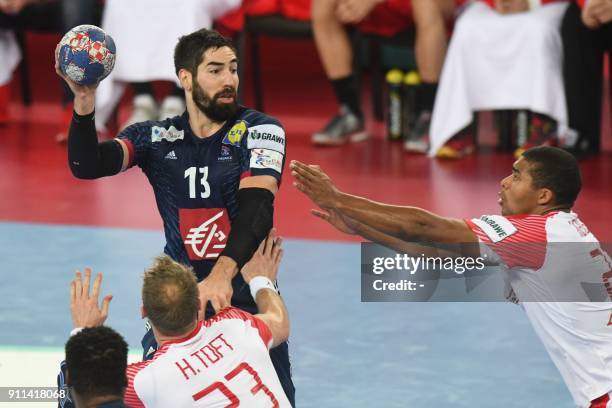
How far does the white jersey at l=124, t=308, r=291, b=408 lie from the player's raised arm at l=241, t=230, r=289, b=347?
241mm

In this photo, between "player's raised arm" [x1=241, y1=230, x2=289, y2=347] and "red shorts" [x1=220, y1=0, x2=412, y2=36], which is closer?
"player's raised arm" [x1=241, y1=230, x2=289, y2=347]

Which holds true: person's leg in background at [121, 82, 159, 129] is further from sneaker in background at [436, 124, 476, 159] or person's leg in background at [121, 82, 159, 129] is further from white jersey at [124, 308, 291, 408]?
white jersey at [124, 308, 291, 408]

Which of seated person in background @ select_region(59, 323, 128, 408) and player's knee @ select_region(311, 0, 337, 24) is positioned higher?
player's knee @ select_region(311, 0, 337, 24)

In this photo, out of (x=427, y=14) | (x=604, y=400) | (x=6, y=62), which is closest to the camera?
(x=604, y=400)

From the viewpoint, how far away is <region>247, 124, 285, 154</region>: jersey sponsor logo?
15.8ft

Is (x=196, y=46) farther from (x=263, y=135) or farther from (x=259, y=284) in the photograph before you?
(x=259, y=284)

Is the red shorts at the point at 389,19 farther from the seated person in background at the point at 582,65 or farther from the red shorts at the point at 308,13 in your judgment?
the seated person in background at the point at 582,65

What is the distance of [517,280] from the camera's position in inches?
192

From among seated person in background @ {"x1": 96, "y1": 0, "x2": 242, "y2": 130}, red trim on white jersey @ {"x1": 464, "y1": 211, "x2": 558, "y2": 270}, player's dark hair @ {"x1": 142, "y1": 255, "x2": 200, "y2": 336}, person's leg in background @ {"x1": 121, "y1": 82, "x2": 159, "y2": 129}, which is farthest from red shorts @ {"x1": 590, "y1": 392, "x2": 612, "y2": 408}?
person's leg in background @ {"x1": 121, "y1": 82, "x2": 159, "y2": 129}

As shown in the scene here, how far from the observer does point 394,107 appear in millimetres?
10688

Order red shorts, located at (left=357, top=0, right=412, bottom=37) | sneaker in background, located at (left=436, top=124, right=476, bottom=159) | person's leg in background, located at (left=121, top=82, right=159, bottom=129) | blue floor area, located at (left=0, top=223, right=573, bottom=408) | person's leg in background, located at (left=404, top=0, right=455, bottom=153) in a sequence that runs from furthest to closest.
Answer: person's leg in background, located at (left=121, top=82, right=159, bottom=129)
red shorts, located at (left=357, top=0, right=412, bottom=37)
sneaker in background, located at (left=436, top=124, right=476, bottom=159)
person's leg in background, located at (left=404, top=0, right=455, bottom=153)
blue floor area, located at (left=0, top=223, right=573, bottom=408)

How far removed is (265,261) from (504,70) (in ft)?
18.4

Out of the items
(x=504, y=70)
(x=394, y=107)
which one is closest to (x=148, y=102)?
(x=394, y=107)

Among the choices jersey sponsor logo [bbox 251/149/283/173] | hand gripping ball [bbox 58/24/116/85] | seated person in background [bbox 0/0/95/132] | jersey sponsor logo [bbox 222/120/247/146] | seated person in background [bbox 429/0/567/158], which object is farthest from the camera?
seated person in background [bbox 0/0/95/132]
